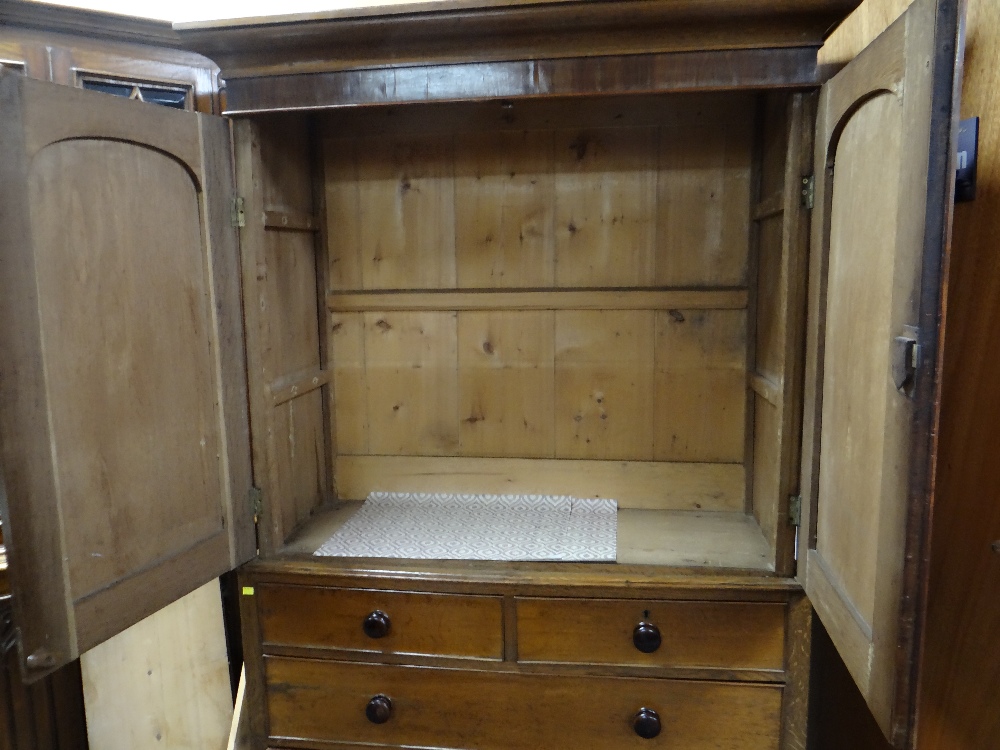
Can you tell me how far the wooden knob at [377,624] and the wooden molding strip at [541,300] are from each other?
0.75 metres

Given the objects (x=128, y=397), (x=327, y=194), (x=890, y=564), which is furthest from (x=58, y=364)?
(x=890, y=564)

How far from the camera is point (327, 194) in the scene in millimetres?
1746

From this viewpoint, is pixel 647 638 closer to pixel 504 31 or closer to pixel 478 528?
pixel 478 528

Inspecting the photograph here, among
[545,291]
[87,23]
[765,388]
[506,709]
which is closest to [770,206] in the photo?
[765,388]

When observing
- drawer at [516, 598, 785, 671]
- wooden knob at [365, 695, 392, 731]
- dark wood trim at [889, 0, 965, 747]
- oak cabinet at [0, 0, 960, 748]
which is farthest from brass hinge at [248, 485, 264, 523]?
dark wood trim at [889, 0, 965, 747]

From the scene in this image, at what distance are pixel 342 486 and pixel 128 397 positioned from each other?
77 cm

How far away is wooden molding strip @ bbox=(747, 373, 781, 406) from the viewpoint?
4.35ft

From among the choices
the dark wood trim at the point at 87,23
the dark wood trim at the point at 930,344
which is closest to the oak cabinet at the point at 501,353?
the dark wood trim at the point at 930,344

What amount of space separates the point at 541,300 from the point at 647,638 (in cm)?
81

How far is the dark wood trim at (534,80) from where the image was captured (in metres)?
1.18

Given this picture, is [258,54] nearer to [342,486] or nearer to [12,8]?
[12,8]

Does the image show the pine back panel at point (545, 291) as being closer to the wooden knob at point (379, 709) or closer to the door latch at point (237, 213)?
the door latch at point (237, 213)

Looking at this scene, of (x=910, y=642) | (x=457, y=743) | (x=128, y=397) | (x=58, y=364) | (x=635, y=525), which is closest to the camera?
(x=910, y=642)

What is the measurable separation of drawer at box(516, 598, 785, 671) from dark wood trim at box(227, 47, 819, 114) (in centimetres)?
95
